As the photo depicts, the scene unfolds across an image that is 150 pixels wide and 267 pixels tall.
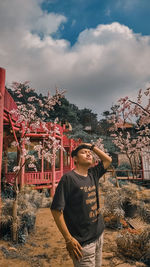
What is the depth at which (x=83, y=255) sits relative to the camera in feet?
5.95

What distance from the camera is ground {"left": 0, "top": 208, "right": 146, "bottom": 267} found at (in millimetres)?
3801

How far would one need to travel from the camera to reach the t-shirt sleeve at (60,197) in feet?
5.73

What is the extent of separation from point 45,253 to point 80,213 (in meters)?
3.46

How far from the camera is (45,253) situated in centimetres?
433

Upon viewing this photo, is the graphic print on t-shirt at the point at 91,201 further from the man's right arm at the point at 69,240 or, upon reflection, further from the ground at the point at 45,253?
the ground at the point at 45,253

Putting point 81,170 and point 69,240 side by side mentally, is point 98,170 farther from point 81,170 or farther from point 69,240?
point 69,240

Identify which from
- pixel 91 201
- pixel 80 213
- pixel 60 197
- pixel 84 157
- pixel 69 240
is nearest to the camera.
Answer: pixel 69 240

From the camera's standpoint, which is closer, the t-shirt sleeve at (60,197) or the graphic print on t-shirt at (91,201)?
the t-shirt sleeve at (60,197)

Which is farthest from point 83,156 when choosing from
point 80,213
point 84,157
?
point 80,213

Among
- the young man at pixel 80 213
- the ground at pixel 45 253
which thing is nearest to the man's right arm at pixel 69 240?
the young man at pixel 80 213

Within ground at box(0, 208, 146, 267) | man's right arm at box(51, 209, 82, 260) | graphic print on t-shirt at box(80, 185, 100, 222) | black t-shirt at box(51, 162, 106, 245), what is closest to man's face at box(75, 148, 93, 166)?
black t-shirt at box(51, 162, 106, 245)

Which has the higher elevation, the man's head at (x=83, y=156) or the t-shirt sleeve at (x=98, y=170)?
the man's head at (x=83, y=156)

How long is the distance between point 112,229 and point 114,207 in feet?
2.55

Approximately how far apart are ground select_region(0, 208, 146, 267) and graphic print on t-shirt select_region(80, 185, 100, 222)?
2.68 meters
